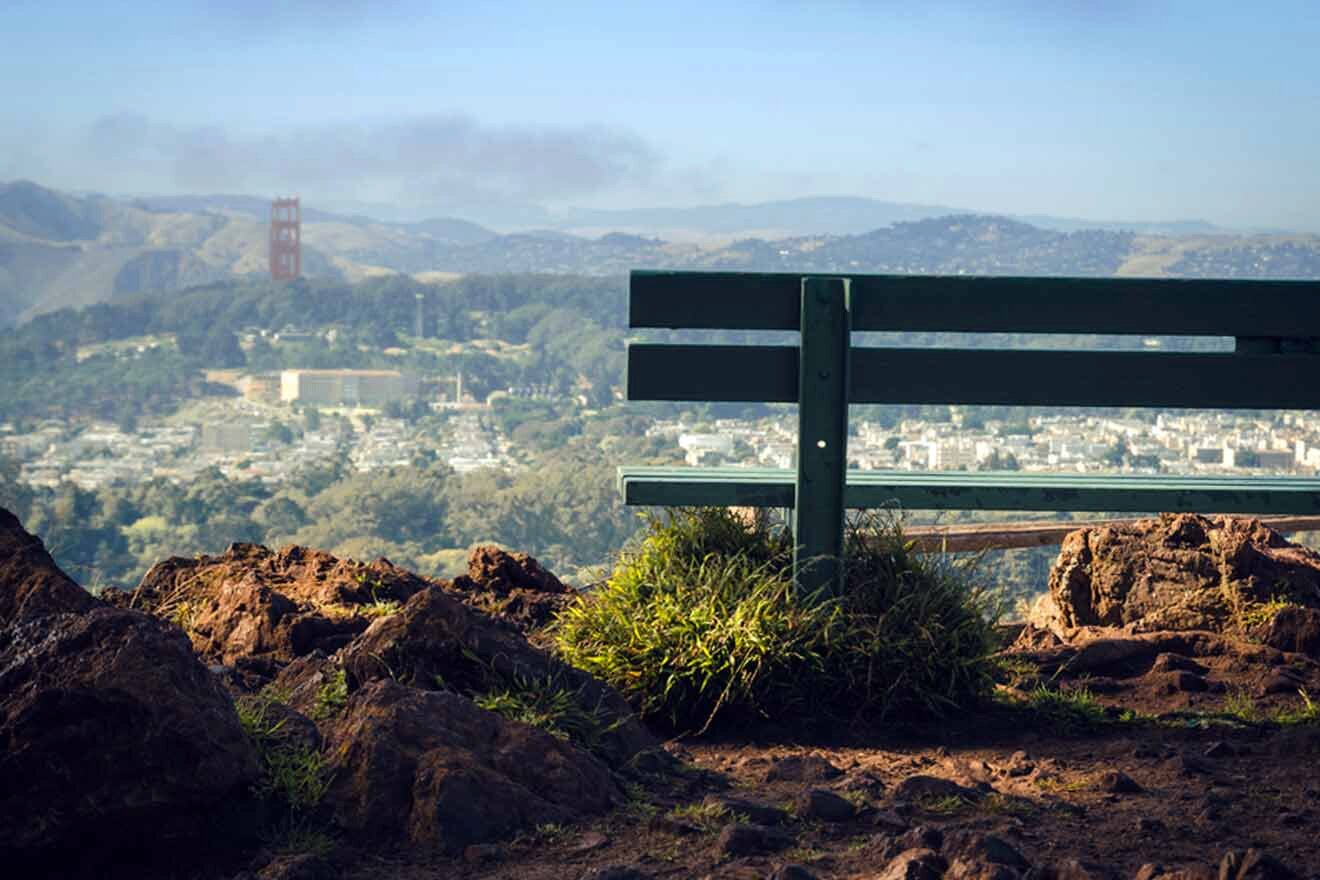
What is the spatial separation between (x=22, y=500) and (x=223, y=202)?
59.5m

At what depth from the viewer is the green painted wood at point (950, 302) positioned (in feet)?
12.6

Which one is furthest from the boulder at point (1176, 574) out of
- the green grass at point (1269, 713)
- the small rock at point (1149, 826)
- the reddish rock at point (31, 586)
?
the reddish rock at point (31, 586)

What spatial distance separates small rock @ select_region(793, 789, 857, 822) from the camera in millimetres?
2764

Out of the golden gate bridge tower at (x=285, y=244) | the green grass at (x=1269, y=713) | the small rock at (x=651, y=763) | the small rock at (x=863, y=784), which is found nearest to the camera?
the small rock at (x=863, y=784)

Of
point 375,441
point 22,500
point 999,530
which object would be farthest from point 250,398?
point 999,530

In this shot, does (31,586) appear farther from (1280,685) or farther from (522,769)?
(1280,685)

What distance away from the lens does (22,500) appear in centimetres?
3772

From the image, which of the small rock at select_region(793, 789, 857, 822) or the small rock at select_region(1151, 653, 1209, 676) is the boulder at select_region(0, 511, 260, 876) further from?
the small rock at select_region(1151, 653, 1209, 676)

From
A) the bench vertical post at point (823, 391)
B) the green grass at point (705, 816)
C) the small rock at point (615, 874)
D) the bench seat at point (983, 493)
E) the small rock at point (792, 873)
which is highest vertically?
the bench vertical post at point (823, 391)

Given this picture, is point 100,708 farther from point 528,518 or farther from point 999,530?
point 528,518

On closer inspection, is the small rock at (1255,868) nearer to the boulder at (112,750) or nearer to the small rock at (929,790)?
the small rock at (929,790)

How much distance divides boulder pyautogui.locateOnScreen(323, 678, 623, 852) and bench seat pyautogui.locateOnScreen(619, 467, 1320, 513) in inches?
47.9

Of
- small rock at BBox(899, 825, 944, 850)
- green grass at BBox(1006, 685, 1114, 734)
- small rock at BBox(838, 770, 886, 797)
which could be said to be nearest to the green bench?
green grass at BBox(1006, 685, 1114, 734)

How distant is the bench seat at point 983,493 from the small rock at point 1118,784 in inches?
44.0
